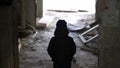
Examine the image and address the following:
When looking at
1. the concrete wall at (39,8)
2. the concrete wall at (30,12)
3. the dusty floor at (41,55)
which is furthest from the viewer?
the concrete wall at (39,8)

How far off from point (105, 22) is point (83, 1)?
43.1 ft

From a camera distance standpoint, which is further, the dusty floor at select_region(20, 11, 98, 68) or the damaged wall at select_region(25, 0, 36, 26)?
the damaged wall at select_region(25, 0, 36, 26)

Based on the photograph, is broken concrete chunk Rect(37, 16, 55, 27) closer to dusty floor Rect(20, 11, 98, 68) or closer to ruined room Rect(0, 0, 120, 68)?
ruined room Rect(0, 0, 120, 68)

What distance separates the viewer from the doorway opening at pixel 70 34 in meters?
8.72

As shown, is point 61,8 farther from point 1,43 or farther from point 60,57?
point 1,43

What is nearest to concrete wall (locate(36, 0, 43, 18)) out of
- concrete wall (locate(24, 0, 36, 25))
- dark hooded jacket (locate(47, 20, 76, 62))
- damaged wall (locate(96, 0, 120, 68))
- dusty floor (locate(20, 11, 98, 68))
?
concrete wall (locate(24, 0, 36, 25))

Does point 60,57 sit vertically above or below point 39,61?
above

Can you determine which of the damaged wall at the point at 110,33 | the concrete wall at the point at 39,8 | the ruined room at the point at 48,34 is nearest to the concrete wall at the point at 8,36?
the ruined room at the point at 48,34

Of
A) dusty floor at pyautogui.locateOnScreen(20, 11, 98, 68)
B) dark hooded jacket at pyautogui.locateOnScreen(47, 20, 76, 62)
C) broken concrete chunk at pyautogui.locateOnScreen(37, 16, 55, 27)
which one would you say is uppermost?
dark hooded jacket at pyautogui.locateOnScreen(47, 20, 76, 62)

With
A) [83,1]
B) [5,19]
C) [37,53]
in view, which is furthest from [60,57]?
[83,1]

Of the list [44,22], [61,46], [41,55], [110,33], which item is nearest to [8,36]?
[61,46]

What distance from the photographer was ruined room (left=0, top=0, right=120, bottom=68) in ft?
16.4

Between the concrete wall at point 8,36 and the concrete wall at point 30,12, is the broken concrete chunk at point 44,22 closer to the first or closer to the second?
the concrete wall at point 30,12

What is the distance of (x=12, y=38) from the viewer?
514cm
